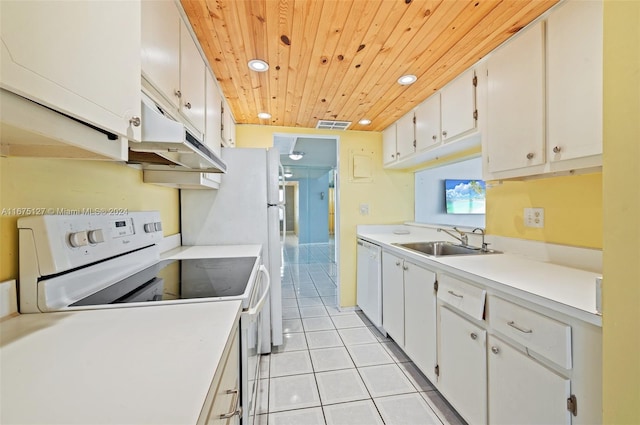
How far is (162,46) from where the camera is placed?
1.06 m

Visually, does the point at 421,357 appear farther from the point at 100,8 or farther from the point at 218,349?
the point at 100,8

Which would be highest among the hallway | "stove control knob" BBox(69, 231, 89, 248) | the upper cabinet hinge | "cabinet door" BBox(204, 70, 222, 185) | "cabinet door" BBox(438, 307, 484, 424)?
"cabinet door" BBox(204, 70, 222, 185)

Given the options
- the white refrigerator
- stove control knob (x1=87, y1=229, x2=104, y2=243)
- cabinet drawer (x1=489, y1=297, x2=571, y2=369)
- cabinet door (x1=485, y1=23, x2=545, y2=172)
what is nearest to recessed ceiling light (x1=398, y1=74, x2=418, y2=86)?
cabinet door (x1=485, y1=23, x2=545, y2=172)

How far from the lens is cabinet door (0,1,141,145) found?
453 mm

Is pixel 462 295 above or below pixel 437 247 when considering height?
below

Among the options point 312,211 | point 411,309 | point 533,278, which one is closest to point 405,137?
point 411,309

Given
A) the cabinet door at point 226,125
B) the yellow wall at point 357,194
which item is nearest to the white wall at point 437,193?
the yellow wall at point 357,194

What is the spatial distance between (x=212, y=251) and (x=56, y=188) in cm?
104

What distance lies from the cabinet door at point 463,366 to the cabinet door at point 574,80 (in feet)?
3.19

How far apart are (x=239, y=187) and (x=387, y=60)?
4.83 feet

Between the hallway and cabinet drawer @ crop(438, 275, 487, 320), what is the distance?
0.70 m

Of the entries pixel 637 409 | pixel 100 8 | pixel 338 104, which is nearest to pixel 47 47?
pixel 100 8

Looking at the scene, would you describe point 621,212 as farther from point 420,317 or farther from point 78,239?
point 78,239

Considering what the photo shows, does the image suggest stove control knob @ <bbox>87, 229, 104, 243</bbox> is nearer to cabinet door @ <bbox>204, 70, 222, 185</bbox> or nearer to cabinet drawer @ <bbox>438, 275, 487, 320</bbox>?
cabinet door @ <bbox>204, 70, 222, 185</bbox>
